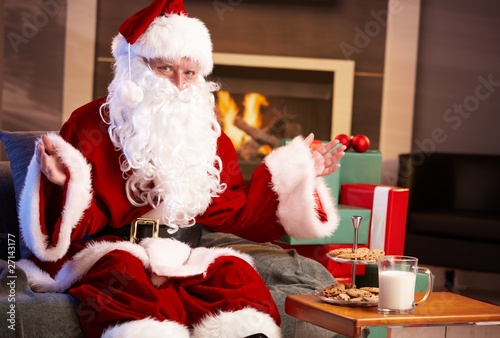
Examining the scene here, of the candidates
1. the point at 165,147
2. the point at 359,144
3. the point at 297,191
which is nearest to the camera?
the point at 165,147

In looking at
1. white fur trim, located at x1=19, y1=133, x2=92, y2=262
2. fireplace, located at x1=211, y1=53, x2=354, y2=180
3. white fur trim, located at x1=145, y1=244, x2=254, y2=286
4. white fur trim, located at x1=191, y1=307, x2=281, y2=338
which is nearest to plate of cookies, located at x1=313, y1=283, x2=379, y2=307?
white fur trim, located at x1=191, y1=307, x2=281, y2=338

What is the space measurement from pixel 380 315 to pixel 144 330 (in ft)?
2.00

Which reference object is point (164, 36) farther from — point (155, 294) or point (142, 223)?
point (155, 294)

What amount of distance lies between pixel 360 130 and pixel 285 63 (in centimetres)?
76

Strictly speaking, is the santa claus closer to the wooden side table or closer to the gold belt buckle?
the gold belt buckle

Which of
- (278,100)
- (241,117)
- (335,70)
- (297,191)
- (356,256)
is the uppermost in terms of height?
(335,70)

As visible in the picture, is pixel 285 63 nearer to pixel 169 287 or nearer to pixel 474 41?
pixel 474 41

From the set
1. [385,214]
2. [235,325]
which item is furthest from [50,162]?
[385,214]

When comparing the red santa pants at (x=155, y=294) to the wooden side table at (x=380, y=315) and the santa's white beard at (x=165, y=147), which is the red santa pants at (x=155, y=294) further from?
the santa's white beard at (x=165, y=147)

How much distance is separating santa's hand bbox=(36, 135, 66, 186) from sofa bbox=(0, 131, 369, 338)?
30cm

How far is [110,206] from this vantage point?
99.0 inches

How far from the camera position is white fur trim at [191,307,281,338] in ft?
7.23

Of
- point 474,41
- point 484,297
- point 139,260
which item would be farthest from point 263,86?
point 139,260

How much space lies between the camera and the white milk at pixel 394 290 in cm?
207
